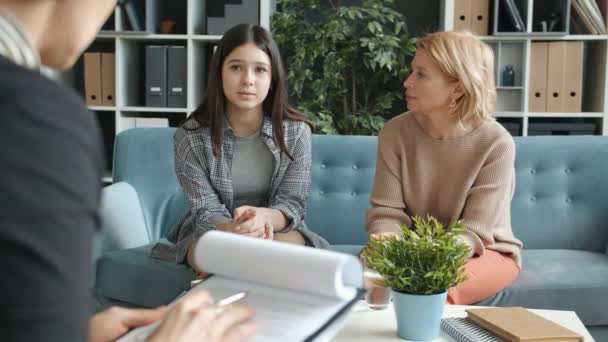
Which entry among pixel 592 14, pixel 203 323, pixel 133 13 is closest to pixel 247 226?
pixel 203 323

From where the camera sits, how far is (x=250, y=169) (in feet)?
7.46

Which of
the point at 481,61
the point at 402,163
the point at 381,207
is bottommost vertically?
the point at 381,207

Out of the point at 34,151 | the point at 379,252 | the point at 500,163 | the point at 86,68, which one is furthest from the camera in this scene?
the point at 86,68

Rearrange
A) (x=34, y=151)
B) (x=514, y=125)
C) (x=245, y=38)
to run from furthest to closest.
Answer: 1. (x=514, y=125)
2. (x=245, y=38)
3. (x=34, y=151)

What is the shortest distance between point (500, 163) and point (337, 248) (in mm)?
631

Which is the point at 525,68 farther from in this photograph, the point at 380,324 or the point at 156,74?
the point at 380,324

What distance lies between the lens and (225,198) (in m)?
2.26

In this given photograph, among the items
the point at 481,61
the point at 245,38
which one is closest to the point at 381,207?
the point at 481,61

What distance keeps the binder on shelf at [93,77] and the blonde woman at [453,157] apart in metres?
2.00

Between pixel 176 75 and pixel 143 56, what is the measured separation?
348 millimetres

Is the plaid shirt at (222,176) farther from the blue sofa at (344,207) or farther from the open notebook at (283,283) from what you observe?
the open notebook at (283,283)

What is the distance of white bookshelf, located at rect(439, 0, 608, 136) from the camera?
3385mm

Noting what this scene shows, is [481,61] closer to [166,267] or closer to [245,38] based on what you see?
[245,38]

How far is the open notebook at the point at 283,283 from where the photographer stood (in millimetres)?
713
